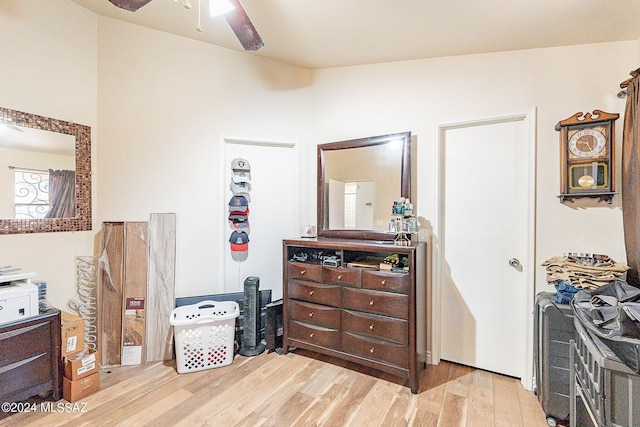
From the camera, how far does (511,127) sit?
7.37ft

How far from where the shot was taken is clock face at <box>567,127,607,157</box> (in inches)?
75.3

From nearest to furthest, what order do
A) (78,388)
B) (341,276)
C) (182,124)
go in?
(78,388)
(341,276)
(182,124)

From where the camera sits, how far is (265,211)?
301cm

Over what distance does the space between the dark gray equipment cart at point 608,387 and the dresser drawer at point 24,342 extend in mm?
3031

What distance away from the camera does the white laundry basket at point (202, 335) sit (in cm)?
228

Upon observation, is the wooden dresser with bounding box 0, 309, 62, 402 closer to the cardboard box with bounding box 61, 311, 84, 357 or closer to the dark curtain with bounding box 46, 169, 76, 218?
the cardboard box with bounding box 61, 311, 84, 357

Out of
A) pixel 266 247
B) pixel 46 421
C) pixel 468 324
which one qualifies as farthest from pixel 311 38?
pixel 46 421

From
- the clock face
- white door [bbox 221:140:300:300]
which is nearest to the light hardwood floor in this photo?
white door [bbox 221:140:300:300]

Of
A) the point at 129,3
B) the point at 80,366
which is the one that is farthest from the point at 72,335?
the point at 129,3

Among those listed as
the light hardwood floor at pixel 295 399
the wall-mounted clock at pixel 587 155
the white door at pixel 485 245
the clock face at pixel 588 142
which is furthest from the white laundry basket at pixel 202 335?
the clock face at pixel 588 142

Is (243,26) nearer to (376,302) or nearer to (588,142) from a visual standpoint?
(376,302)

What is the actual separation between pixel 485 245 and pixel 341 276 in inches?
47.7

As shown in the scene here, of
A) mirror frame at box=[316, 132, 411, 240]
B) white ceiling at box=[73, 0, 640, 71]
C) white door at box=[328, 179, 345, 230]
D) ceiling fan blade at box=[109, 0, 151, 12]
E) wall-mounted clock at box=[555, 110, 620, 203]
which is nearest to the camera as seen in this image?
ceiling fan blade at box=[109, 0, 151, 12]

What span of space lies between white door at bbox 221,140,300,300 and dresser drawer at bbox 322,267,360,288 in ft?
2.71
